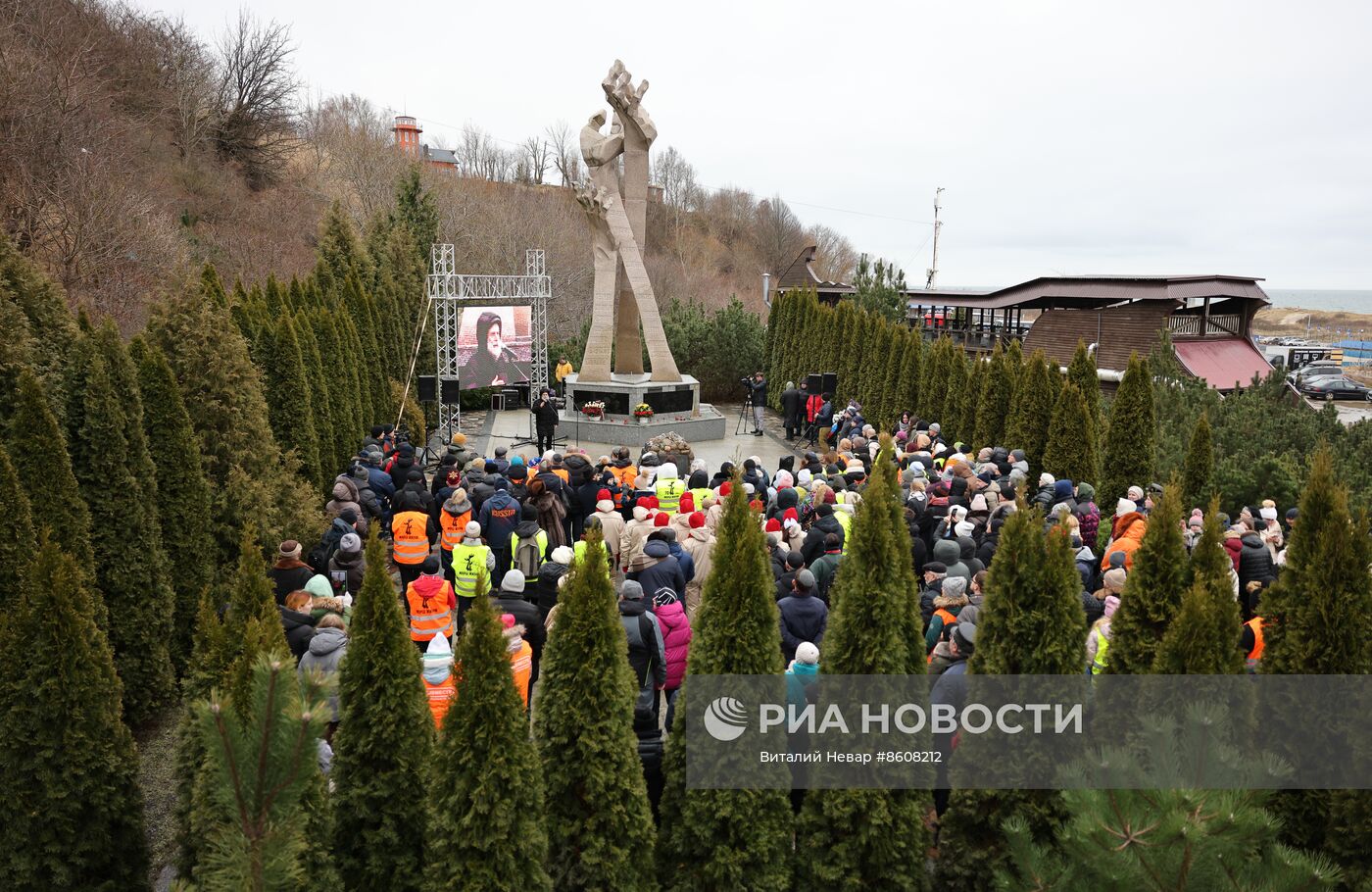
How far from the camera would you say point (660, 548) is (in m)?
7.90

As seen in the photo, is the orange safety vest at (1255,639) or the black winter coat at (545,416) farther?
the black winter coat at (545,416)

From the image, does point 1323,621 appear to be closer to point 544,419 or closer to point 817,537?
point 817,537

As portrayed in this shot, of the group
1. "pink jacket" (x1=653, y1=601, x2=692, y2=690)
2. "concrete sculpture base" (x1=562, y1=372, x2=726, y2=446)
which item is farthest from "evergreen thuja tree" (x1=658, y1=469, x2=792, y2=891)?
"concrete sculpture base" (x1=562, y1=372, x2=726, y2=446)

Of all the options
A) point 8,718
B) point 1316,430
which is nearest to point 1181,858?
point 8,718

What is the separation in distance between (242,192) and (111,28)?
608cm

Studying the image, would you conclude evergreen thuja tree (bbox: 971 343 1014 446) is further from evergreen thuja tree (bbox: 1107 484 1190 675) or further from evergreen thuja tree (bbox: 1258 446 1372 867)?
evergreen thuja tree (bbox: 1258 446 1372 867)

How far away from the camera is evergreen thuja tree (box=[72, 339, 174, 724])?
7.70m

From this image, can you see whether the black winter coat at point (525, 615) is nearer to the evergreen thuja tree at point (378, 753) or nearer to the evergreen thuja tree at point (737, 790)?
the evergreen thuja tree at point (378, 753)

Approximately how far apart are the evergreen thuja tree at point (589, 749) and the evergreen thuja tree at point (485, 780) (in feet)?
1.12

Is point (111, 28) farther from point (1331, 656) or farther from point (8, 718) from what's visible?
point (1331, 656)

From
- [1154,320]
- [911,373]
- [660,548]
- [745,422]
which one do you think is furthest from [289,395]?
[1154,320]

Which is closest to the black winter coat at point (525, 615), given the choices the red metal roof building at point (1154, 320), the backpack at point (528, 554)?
the backpack at point (528, 554)

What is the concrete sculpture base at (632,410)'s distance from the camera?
2186cm

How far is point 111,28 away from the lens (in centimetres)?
3022
